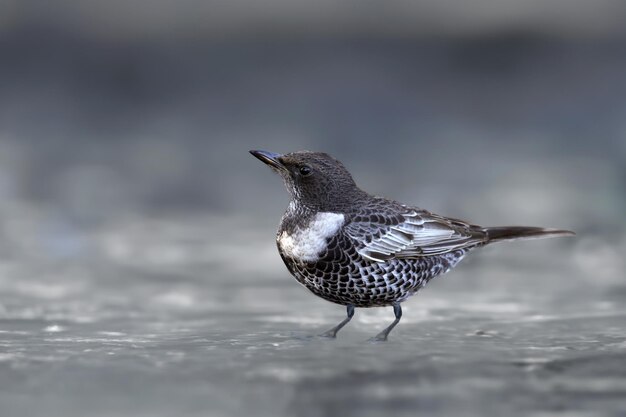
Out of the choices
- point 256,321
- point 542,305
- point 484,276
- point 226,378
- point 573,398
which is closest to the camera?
point 573,398

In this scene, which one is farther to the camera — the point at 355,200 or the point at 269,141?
the point at 269,141

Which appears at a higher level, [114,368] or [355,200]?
[355,200]

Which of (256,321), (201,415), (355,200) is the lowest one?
(201,415)

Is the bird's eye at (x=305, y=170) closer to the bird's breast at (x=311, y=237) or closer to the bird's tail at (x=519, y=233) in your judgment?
the bird's breast at (x=311, y=237)

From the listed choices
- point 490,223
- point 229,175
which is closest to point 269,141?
point 229,175

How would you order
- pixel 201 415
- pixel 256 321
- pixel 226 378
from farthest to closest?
pixel 256 321, pixel 226 378, pixel 201 415

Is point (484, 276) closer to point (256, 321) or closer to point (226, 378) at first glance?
point (256, 321)

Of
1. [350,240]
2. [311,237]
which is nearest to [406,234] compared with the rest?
[350,240]

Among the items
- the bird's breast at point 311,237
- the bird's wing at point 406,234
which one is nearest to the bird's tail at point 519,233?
the bird's wing at point 406,234
